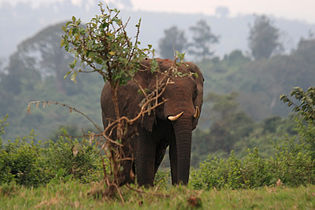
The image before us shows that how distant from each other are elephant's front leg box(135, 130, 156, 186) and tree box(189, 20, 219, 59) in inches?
3320

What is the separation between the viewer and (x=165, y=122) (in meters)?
8.33

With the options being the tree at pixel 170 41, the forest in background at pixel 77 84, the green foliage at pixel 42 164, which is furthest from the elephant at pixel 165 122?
the tree at pixel 170 41

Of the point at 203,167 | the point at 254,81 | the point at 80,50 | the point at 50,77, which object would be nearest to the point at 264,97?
the point at 254,81

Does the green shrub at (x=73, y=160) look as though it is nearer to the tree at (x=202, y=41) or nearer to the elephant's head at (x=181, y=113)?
the elephant's head at (x=181, y=113)

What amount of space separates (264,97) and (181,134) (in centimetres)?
5836

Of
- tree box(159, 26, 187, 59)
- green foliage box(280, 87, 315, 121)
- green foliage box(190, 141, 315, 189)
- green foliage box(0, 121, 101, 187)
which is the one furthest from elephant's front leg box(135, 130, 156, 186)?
tree box(159, 26, 187, 59)

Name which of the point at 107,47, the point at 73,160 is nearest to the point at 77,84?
the point at 73,160

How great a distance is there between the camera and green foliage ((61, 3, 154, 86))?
6191mm

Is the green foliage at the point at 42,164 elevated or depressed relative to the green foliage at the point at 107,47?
depressed

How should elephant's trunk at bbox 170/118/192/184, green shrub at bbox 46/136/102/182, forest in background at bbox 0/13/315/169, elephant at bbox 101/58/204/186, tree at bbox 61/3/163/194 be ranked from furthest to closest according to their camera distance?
forest in background at bbox 0/13/315/169
green shrub at bbox 46/136/102/182
elephant at bbox 101/58/204/186
elephant's trunk at bbox 170/118/192/184
tree at bbox 61/3/163/194

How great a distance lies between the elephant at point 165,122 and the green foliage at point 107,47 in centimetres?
149

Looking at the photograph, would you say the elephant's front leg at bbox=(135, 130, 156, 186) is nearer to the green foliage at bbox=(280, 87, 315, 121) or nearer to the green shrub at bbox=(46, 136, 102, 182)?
the green shrub at bbox=(46, 136, 102, 182)

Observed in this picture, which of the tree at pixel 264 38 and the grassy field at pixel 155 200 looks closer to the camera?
the grassy field at pixel 155 200

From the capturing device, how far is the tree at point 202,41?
92562 millimetres
